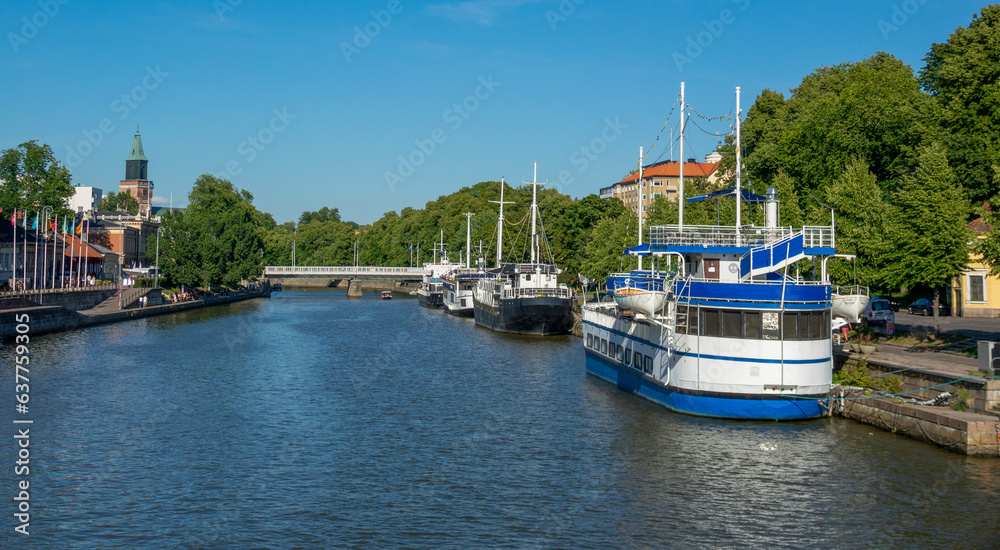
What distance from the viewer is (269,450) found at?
29906 millimetres

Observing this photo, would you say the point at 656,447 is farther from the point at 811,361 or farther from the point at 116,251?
the point at 116,251

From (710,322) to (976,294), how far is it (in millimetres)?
39224

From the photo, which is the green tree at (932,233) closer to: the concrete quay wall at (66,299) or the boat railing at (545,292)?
the boat railing at (545,292)

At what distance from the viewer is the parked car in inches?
2434

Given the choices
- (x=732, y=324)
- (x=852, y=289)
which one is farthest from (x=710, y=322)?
(x=852, y=289)

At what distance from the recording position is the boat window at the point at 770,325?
31.6 m

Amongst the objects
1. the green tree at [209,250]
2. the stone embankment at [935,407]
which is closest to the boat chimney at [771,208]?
the stone embankment at [935,407]

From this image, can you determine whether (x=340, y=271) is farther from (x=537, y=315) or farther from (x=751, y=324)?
(x=751, y=324)

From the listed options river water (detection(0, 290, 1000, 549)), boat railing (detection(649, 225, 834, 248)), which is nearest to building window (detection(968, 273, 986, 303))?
boat railing (detection(649, 225, 834, 248))

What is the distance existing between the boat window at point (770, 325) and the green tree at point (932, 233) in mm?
16636

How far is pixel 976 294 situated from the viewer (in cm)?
6091

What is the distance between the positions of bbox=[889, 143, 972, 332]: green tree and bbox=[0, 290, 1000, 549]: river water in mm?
15140

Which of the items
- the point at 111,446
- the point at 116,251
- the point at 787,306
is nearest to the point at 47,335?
the point at 111,446

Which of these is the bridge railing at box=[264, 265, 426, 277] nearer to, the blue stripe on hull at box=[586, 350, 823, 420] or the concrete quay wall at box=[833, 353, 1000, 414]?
the blue stripe on hull at box=[586, 350, 823, 420]
